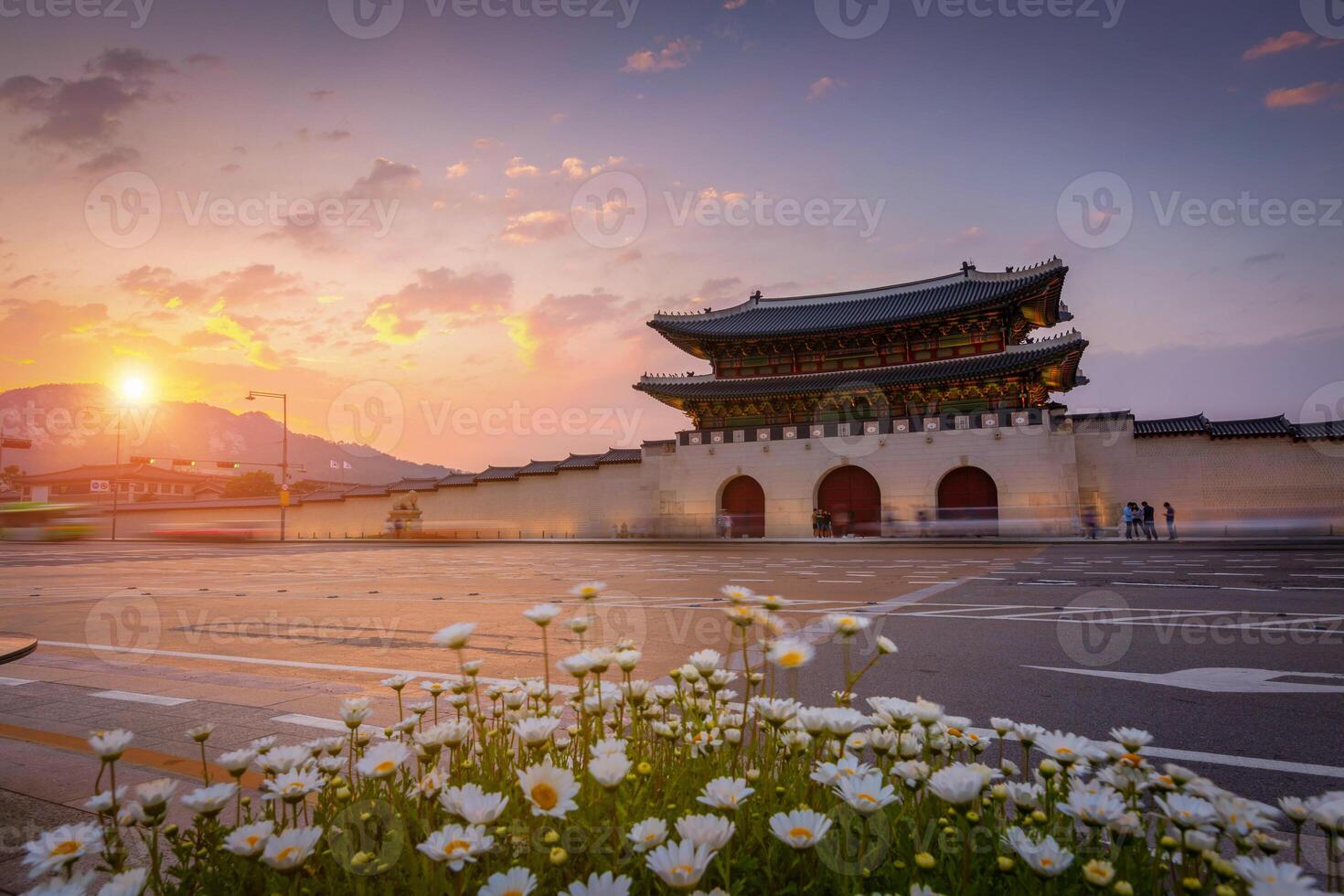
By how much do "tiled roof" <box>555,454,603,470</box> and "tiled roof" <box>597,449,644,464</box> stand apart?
19.1 inches

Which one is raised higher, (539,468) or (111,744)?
(539,468)

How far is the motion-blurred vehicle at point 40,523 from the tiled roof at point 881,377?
35583 millimetres

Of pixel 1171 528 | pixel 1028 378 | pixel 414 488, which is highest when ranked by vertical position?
pixel 1028 378

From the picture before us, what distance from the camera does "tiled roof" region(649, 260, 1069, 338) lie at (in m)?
30.6

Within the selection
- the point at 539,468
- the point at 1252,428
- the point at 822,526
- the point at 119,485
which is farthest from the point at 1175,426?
the point at 119,485

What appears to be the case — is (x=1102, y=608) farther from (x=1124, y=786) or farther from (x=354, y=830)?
(x=354, y=830)

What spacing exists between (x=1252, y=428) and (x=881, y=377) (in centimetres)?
1465

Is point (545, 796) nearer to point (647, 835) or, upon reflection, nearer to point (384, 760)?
point (647, 835)

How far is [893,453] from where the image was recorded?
32844 millimetres

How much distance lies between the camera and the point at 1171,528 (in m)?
25.8

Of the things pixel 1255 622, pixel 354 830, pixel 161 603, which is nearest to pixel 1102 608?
pixel 1255 622

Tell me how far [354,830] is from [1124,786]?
2015 mm

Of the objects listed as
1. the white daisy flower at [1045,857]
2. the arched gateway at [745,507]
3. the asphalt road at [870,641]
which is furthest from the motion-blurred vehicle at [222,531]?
the white daisy flower at [1045,857]

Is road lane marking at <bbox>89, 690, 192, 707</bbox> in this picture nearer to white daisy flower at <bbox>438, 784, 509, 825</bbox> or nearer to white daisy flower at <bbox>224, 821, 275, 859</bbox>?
white daisy flower at <bbox>224, 821, 275, 859</bbox>
